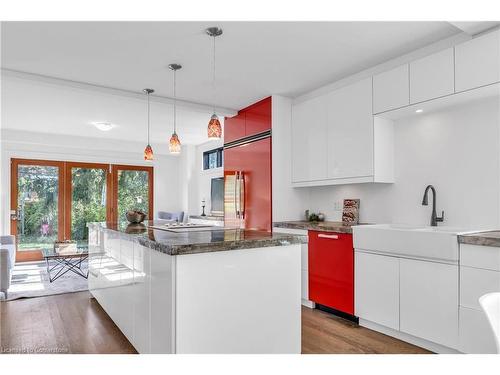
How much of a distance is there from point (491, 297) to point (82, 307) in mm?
3730

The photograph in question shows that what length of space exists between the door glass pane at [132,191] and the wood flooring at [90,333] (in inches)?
161

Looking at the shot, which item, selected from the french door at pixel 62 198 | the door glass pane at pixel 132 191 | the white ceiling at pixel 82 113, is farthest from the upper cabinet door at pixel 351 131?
the door glass pane at pixel 132 191

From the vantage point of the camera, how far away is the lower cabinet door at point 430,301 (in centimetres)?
239

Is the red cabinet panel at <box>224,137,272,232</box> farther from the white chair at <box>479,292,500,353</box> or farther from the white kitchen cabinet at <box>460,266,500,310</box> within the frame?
the white chair at <box>479,292,500,353</box>

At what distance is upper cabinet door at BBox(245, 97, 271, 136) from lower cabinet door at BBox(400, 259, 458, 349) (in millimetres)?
2321

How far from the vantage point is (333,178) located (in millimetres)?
3676

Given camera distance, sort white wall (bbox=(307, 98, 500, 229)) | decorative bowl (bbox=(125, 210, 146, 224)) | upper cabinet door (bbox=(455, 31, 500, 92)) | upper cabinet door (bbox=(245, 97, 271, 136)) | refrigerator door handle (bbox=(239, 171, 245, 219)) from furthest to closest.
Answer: refrigerator door handle (bbox=(239, 171, 245, 219)) → upper cabinet door (bbox=(245, 97, 271, 136)) → decorative bowl (bbox=(125, 210, 146, 224)) → white wall (bbox=(307, 98, 500, 229)) → upper cabinet door (bbox=(455, 31, 500, 92))

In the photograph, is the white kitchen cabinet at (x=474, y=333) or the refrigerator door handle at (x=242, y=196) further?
the refrigerator door handle at (x=242, y=196)

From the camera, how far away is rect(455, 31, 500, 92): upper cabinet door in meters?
2.38

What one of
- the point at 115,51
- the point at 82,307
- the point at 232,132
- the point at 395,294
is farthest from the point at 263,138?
the point at 82,307

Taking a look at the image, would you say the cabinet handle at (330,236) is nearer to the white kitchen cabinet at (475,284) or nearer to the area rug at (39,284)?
the white kitchen cabinet at (475,284)

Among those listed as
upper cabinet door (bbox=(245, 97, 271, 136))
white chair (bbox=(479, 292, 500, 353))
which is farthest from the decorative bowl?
white chair (bbox=(479, 292, 500, 353))

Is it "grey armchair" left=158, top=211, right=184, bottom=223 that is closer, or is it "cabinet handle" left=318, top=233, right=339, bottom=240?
"cabinet handle" left=318, top=233, right=339, bottom=240
